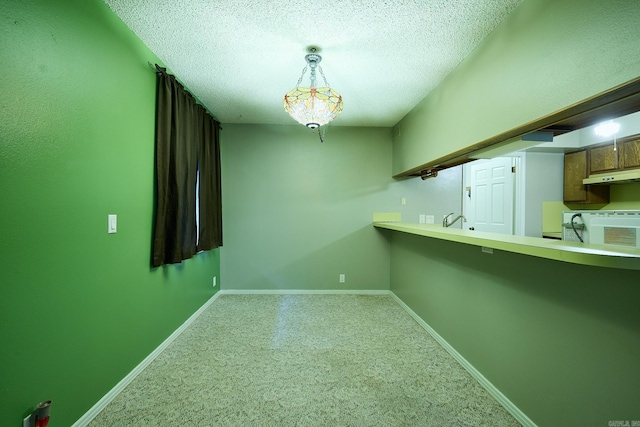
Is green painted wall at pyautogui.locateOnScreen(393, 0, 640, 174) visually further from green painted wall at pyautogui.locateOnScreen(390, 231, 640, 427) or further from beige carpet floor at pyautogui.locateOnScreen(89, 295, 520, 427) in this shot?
beige carpet floor at pyautogui.locateOnScreen(89, 295, 520, 427)

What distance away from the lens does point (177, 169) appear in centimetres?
216

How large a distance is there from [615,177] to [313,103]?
4.01 metres

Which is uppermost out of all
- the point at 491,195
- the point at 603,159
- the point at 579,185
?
the point at 603,159

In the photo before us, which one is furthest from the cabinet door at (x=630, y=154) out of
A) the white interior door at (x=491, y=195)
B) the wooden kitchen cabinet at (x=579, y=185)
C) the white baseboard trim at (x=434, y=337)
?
the white baseboard trim at (x=434, y=337)

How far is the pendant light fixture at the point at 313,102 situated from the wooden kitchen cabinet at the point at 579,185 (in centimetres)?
395

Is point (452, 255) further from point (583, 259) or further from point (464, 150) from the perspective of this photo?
point (583, 259)

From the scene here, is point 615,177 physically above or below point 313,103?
below

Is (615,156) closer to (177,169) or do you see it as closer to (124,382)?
(177,169)

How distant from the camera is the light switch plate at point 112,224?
157 centimetres

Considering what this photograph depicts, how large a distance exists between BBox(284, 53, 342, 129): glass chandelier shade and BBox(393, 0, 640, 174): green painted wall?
3.42 feet

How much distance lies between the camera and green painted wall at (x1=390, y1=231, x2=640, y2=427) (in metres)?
1.01

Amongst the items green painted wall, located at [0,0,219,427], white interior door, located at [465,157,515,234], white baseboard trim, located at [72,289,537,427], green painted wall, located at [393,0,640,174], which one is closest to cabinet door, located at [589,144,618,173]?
white interior door, located at [465,157,515,234]

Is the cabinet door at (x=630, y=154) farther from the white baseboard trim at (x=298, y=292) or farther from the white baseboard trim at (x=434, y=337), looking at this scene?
the white baseboard trim at (x=298, y=292)

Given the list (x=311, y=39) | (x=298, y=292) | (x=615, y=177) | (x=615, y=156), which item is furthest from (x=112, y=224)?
(x=615, y=156)
